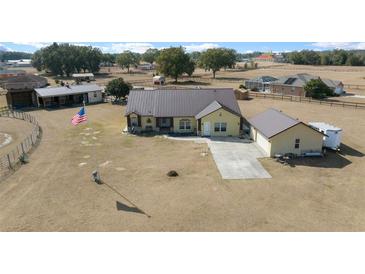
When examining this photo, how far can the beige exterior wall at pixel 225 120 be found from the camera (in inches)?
1166

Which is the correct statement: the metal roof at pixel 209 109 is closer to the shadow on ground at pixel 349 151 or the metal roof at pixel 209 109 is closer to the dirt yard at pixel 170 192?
the dirt yard at pixel 170 192

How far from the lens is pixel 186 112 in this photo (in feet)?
103

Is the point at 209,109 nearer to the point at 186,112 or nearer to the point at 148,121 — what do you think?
the point at 186,112

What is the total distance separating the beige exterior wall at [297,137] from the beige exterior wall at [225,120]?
6.64 m

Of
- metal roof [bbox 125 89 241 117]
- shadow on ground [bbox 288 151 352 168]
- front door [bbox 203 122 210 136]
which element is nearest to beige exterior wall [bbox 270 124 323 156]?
shadow on ground [bbox 288 151 352 168]

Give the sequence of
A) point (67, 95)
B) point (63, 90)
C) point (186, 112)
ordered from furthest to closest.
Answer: point (63, 90) → point (67, 95) → point (186, 112)

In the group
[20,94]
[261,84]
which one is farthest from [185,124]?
[261,84]

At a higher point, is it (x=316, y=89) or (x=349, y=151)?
(x=316, y=89)

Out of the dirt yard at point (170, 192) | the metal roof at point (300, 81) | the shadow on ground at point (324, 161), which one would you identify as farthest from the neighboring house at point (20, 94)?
the metal roof at point (300, 81)

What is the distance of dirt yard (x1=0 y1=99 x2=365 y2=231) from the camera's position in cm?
1482

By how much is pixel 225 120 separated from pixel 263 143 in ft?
17.9

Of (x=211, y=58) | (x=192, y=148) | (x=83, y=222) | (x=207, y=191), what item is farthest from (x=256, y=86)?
(x=83, y=222)

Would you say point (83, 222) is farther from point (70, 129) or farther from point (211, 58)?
point (211, 58)

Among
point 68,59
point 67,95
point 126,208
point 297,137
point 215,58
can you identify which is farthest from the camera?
point 68,59
